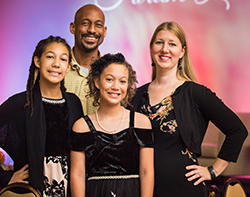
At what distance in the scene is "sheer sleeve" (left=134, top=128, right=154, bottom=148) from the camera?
1.95 m

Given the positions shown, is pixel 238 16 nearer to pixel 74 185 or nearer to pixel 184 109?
pixel 184 109

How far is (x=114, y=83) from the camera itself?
198cm

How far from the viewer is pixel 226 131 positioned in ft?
7.45

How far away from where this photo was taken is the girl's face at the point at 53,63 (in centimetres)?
206

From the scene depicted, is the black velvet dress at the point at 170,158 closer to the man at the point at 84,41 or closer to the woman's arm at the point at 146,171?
the woman's arm at the point at 146,171

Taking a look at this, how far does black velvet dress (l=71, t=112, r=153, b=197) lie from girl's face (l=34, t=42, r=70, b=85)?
0.37 metres

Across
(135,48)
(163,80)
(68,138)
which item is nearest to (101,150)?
(68,138)

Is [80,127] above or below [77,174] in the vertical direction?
above

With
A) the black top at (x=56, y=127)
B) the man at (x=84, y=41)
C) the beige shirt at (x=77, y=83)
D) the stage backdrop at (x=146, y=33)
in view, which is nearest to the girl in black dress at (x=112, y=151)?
the black top at (x=56, y=127)

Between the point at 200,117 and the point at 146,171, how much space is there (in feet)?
1.79

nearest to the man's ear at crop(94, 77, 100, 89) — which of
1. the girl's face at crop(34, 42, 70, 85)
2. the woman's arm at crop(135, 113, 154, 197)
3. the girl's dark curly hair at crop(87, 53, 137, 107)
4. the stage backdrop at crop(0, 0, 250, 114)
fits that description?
the girl's dark curly hair at crop(87, 53, 137, 107)

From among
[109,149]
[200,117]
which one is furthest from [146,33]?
[109,149]

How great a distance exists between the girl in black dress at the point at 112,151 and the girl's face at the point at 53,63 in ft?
0.85

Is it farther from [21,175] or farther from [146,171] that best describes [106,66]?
[21,175]
